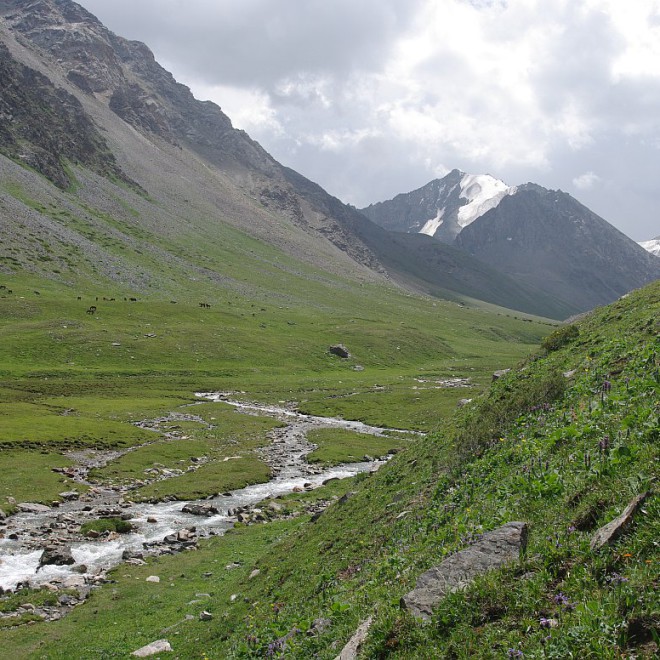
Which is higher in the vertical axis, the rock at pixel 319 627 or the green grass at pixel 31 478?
the rock at pixel 319 627

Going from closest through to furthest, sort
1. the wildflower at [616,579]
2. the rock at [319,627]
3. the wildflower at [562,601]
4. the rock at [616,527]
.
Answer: the wildflower at [616,579] < the wildflower at [562,601] < the rock at [616,527] < the rock at [319,627]

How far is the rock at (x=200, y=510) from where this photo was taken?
38438 millimetres

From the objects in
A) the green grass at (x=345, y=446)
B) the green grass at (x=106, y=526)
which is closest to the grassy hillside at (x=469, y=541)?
the green grass at (x=106, y=526)

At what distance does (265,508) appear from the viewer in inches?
1570

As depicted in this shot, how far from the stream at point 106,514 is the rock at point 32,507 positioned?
16 centimetres

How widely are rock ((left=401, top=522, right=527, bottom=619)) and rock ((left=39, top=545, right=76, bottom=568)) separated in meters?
24.7

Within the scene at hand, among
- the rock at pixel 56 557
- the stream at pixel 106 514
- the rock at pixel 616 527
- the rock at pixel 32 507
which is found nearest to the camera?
the rock at pixel 616 527

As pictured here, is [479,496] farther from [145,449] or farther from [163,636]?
[145,449]

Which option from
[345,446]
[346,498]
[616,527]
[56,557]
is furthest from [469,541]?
[345,446]

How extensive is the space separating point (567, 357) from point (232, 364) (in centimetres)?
10335

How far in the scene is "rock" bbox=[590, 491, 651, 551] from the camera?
825cm

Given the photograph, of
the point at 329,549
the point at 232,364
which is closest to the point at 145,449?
the point at 329,549

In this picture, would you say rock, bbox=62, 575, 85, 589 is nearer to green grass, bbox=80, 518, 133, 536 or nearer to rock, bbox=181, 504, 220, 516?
green grass, bbox=80, 518, 133, 536

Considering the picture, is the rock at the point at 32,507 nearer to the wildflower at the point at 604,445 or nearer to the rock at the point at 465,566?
the rock at the point at 465,566
